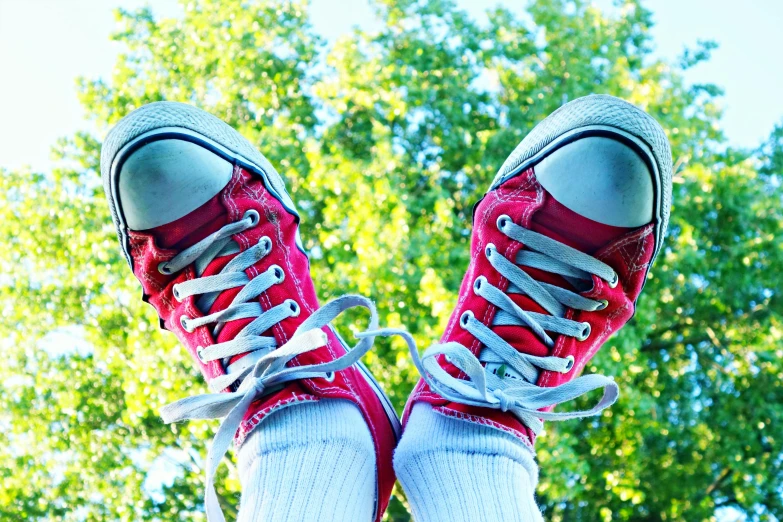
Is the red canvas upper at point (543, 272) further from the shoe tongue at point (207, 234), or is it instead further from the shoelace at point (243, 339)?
the shoe tongue at point (207, 234)

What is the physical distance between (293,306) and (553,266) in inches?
20.0

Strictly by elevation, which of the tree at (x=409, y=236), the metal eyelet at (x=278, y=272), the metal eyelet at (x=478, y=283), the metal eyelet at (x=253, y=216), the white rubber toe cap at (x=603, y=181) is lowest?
the metal eyelet at (x=478, y=283)

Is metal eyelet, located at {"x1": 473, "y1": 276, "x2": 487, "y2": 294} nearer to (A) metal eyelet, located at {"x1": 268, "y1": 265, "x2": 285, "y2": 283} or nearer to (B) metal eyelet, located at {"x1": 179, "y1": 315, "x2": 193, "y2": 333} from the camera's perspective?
(A) metal eyelet, located at {"x1": 268, "y1": 265, "x2": 285, "y2": 283}

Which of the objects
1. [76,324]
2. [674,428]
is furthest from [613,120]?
[76,324]

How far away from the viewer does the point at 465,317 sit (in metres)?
1.67

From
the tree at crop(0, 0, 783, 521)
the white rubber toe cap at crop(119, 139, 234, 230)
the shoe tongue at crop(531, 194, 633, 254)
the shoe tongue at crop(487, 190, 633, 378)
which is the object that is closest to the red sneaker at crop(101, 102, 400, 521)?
the white rubber toe cap at crop(119, 139, 234, 230)

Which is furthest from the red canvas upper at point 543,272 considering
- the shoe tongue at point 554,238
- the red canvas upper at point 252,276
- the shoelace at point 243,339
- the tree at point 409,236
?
the tree at point 409,236

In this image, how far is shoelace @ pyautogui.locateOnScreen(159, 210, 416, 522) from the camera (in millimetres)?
1467

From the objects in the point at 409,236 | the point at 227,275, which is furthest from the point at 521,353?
the point at 409,236

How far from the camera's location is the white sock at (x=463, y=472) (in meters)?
1.34

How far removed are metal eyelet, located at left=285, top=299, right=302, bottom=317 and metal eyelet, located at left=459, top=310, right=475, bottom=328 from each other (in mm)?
318

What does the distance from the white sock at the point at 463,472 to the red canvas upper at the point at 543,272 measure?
4cm

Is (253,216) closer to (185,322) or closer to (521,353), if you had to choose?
(185,322)

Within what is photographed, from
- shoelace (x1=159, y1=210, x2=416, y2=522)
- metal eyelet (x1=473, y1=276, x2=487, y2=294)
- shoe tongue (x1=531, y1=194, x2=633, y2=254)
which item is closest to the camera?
shoelace (x1=159, y1=210, x2=416, y2=522)
